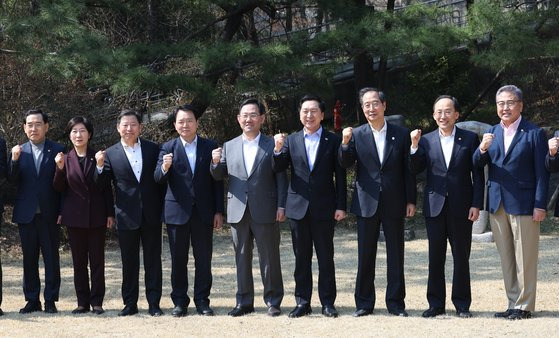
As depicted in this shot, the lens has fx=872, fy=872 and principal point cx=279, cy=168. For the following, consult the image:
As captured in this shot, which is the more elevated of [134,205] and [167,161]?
[167,161]

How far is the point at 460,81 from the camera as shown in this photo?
17.1 m

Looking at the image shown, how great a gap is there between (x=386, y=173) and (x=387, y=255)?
0.61 m

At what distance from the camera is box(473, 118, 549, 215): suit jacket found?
245 inches

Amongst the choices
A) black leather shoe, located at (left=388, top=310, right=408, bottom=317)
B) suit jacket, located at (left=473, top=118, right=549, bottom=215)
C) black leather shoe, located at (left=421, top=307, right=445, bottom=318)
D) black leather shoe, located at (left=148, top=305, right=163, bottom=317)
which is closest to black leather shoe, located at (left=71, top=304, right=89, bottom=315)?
black leather shoe, located at (left=148, top=305, right=163, bottom=317)

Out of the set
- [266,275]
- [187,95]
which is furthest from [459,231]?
[187,95]

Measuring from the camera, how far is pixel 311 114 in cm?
649

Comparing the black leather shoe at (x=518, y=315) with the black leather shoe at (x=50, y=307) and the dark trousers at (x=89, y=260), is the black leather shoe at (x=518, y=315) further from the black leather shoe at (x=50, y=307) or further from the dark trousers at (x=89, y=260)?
the black leather shoe at (x=50, y=307)

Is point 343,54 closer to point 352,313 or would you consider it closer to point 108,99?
point 108,99

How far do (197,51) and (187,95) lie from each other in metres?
2.09

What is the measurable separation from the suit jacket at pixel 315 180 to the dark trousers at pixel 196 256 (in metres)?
0.68

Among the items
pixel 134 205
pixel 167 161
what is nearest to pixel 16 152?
pixel 134 205

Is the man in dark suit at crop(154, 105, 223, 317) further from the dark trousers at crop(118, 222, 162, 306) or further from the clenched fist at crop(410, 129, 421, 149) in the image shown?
the clenched fist at crop(410, 129, 421, 149)

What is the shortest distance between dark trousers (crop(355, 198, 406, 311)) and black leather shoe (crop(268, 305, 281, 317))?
0.60m

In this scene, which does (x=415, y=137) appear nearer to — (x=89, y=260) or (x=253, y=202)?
(x=253, y=202)
